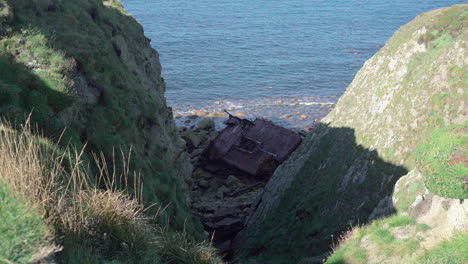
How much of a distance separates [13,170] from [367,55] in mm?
72578

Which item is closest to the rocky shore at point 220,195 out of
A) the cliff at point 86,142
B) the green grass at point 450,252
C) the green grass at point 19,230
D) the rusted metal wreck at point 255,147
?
the rusted metal wreck at point 255,147

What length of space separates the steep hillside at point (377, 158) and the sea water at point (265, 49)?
Answer: 26.1 m

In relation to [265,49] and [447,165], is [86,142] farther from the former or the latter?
[265,49]

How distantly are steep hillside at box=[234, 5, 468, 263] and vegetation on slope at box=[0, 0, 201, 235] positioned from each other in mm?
4447

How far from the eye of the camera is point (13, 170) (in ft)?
21.9

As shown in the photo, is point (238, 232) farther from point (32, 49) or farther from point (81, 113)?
point (32, 49)

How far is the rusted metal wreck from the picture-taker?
32281 millimetres

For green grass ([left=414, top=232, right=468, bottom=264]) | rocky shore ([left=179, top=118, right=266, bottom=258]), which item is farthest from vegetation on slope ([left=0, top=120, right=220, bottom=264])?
rocky shore ([left=179, top=118, right=266, bottom=258])

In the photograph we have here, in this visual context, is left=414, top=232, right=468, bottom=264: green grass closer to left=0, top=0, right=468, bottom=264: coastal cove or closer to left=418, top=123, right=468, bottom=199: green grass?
left=0, top=0, right=468, bottom=264: coastal cove

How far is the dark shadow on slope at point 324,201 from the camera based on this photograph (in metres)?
16.8

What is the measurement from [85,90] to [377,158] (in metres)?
11.6

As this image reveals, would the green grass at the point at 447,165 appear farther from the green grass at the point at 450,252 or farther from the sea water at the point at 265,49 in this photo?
the sea water at the point at 265,49

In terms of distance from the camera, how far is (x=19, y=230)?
229 inches

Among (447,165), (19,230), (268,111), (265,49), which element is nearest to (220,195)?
(447,165)
